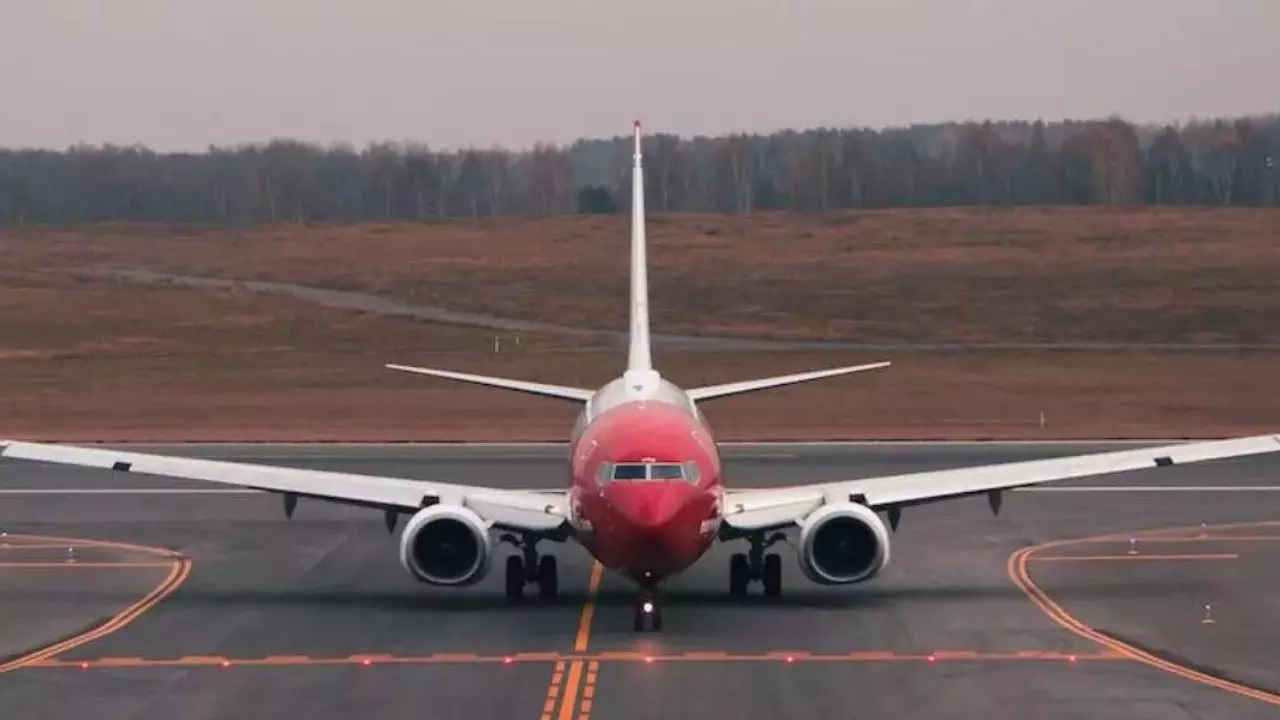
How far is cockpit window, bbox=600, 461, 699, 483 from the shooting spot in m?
32.2

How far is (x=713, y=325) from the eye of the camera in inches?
4454

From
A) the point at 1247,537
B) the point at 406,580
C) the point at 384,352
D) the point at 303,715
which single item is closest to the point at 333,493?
the point at 406,580

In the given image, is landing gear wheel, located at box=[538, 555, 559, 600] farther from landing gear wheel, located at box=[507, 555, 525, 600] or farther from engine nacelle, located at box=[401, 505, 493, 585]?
engine nacelle, located at box=[401, 505, 493, 585]

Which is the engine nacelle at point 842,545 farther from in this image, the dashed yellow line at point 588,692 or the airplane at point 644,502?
the dashed yellow line at point 588,692

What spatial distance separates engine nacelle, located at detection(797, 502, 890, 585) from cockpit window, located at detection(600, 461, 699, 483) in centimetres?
337

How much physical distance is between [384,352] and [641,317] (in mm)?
62595

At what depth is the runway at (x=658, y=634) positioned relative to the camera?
1091 inches

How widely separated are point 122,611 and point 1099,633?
16.5m

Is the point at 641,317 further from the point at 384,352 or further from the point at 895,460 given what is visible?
the point at 384,352

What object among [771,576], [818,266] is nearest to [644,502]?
[771,576]

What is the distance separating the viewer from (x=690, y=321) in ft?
377

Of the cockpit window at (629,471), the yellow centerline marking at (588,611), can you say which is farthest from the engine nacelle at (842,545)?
the cockpit window at (629,471)

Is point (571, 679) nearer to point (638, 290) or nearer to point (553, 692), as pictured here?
point (553, 692)

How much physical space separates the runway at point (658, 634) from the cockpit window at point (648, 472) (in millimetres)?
2511
